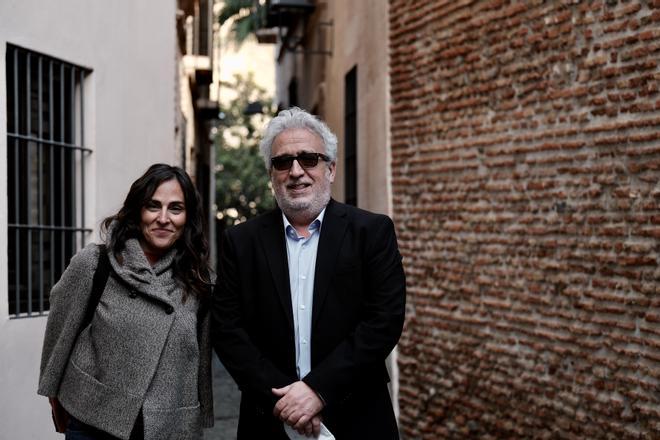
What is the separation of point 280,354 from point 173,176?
80cm

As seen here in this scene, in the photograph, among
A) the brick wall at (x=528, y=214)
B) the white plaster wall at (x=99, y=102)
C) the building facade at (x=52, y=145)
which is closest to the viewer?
the brick wall at (x=528, y=214)

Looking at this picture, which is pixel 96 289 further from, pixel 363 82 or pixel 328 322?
pixel 363 82

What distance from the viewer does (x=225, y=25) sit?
27.4 metres

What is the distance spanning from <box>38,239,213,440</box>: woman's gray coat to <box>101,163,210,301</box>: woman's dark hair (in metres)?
0.05

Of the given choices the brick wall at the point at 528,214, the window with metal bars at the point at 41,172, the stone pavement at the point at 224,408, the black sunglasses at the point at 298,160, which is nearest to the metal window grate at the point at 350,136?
the brick wall at the point at 528,214

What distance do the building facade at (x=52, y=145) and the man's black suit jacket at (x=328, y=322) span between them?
2846 mm

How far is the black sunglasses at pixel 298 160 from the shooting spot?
3.36 meters

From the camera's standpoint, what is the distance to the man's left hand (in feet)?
10.3

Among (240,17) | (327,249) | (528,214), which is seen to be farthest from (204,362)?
(240,17)

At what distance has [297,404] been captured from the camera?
3.14 meters

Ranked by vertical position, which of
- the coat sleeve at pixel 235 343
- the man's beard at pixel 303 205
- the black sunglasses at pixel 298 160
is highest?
the black sunglasses at pixel 298 160

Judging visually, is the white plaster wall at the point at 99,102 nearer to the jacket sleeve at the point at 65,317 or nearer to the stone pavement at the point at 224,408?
the stone pavement at the point at 224,408

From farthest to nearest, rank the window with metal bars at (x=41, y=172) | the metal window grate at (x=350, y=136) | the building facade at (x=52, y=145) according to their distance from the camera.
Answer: the metal window grate at (x=350, y=136) → the window with metal bars at (x=41, y=172) → the building facade at (x=52, y=145)

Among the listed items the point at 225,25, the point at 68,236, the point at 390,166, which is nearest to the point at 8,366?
the point at 68,236
